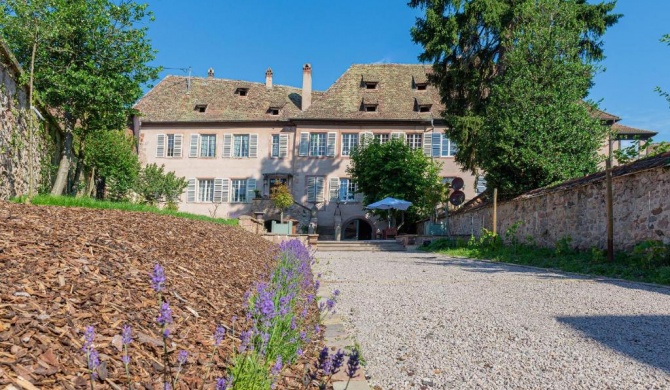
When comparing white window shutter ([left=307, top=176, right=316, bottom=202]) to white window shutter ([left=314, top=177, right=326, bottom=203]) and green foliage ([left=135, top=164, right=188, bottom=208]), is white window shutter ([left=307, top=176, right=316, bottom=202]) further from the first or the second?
green foliage ([left=135, top=164, right=188, bottom=208])

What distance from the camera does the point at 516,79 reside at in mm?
15234

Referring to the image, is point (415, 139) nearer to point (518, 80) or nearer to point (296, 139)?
point (296, 139)

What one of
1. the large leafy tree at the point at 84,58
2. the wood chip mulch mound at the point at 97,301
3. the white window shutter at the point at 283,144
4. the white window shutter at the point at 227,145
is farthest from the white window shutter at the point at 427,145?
the wood chip mulch mound at the point at 97,301

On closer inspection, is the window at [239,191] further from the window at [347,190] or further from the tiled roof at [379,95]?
the window at [347,190]

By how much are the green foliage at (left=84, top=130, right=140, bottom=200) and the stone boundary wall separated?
58.2ft

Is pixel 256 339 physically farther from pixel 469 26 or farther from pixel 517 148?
pixel 469 26

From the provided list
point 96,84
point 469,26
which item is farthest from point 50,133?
point 469,26

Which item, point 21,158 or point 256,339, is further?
point 21,158

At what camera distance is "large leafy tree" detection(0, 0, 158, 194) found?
11383mm

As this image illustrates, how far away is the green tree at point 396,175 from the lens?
2420cm

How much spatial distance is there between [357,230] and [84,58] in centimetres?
1994

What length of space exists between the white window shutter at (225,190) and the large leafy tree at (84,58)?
1670 cm

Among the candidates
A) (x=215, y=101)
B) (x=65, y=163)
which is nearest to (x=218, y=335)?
(x=65, y=163)

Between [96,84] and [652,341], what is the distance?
12.8m
